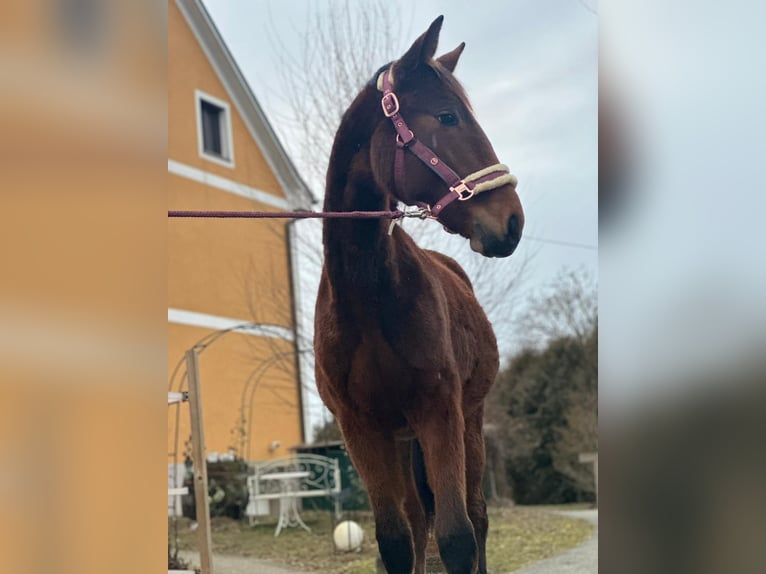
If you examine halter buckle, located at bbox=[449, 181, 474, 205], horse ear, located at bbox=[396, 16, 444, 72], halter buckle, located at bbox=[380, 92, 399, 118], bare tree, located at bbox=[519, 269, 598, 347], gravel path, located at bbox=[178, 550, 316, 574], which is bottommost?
gravel path, located at bbox=[178, 550, 316, 574]

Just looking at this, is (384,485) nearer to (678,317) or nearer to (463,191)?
(463,191)

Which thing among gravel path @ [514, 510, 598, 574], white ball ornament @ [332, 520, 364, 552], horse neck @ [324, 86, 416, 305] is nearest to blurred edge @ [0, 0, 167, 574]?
horse neck @ [324, 86, 416, 305]

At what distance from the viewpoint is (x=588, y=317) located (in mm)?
4805

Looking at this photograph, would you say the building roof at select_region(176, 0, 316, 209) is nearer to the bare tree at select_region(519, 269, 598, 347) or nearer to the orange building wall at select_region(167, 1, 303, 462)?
the orange building wall at select_region(167, 1, 303, 462)

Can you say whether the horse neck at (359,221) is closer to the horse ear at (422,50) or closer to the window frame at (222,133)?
the horse ear at (422,50)

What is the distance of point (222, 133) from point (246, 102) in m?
0.14

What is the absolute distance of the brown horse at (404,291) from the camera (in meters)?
1.30

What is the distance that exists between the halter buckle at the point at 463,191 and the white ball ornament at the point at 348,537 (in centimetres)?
237

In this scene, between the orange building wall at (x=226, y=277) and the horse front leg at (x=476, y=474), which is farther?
the orange building wall at (x=226, y=277)

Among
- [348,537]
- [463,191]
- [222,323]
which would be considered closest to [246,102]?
[222,323]

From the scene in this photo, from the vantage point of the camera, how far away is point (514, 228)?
125 cm

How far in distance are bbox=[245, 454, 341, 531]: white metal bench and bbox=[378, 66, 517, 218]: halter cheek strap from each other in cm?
249

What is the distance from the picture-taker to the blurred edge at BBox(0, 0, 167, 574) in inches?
13.3

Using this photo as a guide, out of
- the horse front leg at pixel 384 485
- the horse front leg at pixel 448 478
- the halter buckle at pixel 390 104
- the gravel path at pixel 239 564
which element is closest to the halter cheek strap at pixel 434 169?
the halter buckle at pixel 390 104
